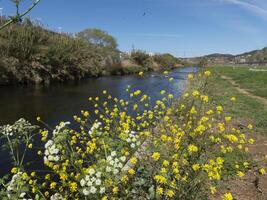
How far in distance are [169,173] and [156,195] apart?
26cm

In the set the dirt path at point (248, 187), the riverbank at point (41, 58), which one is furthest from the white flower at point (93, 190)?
the riverbank at point (41, 58)

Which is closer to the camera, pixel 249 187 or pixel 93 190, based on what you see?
pixel 93 190

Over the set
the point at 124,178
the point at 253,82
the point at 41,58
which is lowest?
the point at 253,82

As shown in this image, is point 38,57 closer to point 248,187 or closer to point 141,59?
point 248,187

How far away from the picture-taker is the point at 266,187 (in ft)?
17.8

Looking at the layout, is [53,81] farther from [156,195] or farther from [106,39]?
[106,39]

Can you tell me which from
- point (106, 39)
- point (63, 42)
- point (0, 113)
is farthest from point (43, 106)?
point (106, 39)

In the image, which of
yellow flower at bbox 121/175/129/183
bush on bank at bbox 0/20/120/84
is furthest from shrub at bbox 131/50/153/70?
yellow flower at bbox 121/175/129/183

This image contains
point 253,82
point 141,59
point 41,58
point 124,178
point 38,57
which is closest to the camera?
point 124,178

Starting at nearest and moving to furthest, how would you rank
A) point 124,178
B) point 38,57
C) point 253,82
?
point 124,178, point 38,57, point 253,82

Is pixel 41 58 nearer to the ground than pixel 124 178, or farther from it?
farther from it

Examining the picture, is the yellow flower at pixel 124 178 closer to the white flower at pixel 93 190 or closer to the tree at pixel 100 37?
the white flower at pixel 93 190

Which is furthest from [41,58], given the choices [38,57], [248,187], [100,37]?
[100,37]

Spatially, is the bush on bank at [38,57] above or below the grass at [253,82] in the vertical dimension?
above
